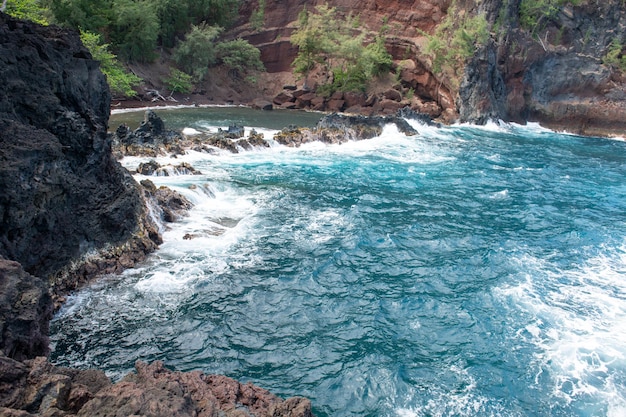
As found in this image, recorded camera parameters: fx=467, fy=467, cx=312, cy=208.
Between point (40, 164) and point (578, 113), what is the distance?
5058 cm

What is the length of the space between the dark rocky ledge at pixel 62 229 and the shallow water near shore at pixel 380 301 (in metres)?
1.00

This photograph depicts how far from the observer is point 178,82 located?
160 ft

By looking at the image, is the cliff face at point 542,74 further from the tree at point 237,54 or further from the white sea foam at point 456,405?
the white sea foam at point 456,405

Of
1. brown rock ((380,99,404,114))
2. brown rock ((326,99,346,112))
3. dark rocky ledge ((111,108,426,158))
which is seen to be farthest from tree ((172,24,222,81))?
dark rocky ledge ((111,108,426,158))

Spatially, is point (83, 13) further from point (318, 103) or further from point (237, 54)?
point (318, 103)

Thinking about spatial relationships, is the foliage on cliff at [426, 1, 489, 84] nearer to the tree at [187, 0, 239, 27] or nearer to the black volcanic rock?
the tree at [187, 0, 239, 27]

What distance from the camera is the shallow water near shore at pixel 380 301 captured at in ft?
27.8

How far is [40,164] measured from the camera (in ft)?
33.8

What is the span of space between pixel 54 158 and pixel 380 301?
8.32 metres

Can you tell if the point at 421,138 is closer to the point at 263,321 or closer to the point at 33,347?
the point at 263,321

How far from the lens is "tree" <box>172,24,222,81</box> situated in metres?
50.2

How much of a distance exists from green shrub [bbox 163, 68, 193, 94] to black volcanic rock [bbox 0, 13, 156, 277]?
36.8 m

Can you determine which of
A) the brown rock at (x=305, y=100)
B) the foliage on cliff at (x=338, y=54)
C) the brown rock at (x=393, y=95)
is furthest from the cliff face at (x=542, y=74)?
the brown rock at (x=305, y=100)

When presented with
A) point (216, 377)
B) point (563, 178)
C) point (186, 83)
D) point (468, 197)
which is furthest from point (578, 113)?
point (216, 377)
